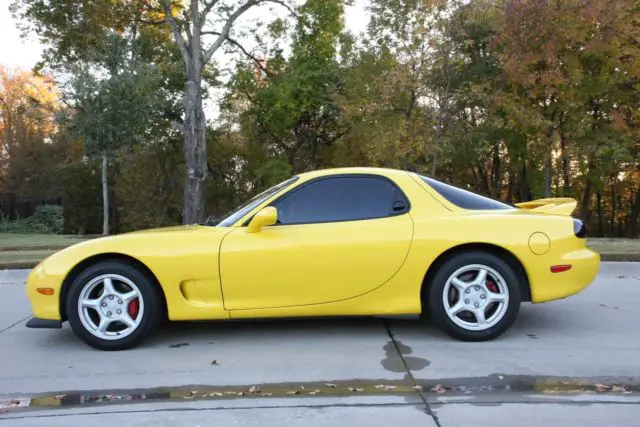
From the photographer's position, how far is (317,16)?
842 inches

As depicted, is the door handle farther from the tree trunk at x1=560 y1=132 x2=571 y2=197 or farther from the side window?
the tree trunk at x1=560 y1=132 x2=571 y2=197

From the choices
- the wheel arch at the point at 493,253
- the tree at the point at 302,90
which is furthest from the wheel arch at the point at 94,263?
the tree at the point at 302,90

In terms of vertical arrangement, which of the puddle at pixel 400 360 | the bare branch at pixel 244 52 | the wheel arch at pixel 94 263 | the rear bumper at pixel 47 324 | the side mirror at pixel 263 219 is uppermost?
the bare branch at pixel 244 52

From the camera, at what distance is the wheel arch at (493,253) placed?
14.7ft

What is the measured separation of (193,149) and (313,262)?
16450 millimetres

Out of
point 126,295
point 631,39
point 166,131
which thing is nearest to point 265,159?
point 166,131

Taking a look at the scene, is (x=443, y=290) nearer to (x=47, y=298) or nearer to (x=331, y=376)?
(x=331, y=376)

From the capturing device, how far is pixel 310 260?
171 inches

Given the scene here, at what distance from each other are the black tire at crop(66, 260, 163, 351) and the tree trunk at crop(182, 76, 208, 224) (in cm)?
1544

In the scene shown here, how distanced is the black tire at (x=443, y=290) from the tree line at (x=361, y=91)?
12389 mm

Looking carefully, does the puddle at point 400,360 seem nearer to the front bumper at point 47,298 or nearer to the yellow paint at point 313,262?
the yellow paint at point 313,262

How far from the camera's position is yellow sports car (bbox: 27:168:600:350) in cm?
433

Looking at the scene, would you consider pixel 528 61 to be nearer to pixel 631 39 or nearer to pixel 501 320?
pixel 631 39

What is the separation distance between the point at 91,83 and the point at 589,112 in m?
17.5
